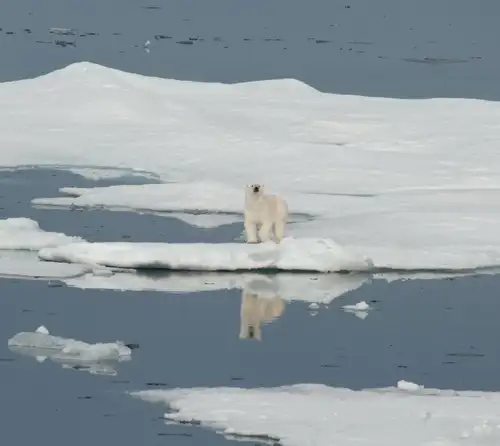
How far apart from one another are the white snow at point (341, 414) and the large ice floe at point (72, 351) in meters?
0.55

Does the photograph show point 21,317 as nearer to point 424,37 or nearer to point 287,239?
point 287,239

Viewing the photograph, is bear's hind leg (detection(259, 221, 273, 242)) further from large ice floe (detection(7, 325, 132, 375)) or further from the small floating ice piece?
the small floating ice piece

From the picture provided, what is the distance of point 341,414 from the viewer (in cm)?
688

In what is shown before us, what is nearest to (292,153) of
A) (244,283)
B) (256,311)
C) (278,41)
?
(244,283)

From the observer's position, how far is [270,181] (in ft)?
43.9

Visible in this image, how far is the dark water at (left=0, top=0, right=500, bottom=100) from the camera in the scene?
21.9 m

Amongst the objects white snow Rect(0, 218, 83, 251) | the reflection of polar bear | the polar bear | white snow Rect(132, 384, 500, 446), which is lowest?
white snow Rect(132, 384, 500, 446)

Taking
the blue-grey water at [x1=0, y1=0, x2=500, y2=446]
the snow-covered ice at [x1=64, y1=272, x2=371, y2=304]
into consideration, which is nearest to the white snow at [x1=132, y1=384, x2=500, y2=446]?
the blue-grey water at [x1=0, y1=0, x2=500, y2=446]

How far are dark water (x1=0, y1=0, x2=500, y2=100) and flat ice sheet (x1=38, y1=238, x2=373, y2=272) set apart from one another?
1031 centimetres

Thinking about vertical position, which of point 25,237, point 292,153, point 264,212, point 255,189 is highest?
point 292,153

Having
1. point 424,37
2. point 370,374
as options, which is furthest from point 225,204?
point 424,37

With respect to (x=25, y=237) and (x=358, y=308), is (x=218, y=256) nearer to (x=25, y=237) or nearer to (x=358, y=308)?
(x=358, y=308)

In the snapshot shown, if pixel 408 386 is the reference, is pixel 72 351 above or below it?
above

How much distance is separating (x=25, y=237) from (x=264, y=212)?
1598mm
